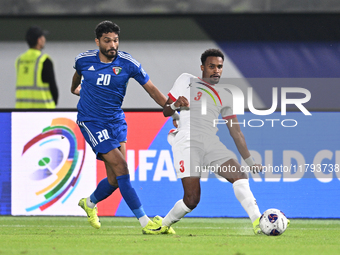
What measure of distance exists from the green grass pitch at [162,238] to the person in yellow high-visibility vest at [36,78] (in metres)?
2.53

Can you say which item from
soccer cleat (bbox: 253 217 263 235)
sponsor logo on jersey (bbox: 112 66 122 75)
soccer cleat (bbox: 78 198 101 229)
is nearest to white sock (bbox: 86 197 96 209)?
soccer cleat (bbox: 78 198 101 229)

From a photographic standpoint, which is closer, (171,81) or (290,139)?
(290,139)

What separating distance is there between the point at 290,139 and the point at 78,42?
546 cm

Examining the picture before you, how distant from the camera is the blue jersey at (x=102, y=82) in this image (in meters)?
5.50

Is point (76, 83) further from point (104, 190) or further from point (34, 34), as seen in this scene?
point (34, 34)

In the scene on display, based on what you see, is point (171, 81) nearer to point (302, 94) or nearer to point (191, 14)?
point (191, 14)

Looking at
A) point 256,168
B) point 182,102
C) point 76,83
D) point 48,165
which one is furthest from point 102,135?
point 48,165

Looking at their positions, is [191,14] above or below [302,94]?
above

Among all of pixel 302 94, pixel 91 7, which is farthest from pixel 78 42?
pixel 302 94

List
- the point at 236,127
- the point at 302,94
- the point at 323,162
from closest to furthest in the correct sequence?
the point at 236,127 → the point at 323,162 → the point at 302,94

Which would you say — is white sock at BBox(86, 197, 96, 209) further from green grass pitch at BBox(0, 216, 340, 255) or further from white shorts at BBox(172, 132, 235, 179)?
white shorts at BBox(172, 132, 235, 179)

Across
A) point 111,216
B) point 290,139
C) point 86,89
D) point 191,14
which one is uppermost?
point 191,14

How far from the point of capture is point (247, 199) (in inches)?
199

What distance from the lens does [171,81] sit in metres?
10.9
